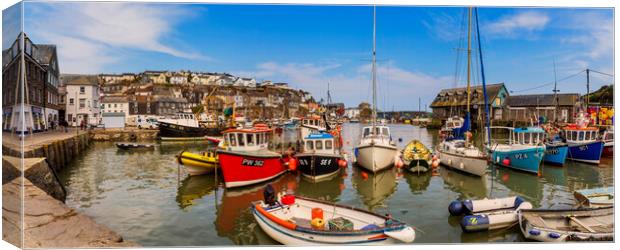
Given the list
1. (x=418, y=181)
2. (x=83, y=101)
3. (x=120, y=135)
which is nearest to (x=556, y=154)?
(x=418, y=181)

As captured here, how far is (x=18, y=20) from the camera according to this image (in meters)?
8.45

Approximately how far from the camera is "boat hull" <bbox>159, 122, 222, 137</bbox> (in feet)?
136

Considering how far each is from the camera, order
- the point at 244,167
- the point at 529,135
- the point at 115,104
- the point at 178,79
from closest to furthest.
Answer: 1. the point at 244,167
2. the point at 529,135
3. the point at 115,104
4. the point at 178,79

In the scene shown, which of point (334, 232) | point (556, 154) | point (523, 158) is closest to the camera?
point (334, 232)

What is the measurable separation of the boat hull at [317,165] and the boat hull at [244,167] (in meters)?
1.37

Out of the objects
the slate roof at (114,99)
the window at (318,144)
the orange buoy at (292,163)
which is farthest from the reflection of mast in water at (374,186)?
the slate roof at (114,99)

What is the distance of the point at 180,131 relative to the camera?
1639 inches

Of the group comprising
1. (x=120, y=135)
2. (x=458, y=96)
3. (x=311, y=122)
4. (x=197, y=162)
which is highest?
(x=458, y=96)

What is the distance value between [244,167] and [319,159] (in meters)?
3.24

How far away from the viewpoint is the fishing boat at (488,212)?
986 cm

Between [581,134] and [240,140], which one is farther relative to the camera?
[581,134]

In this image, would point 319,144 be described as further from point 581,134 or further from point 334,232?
point 581,134

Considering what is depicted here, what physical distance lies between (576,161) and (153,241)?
22.9m

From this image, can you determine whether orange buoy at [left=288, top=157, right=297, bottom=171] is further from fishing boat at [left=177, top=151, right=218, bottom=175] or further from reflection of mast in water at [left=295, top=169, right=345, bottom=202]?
fishing boat at [left=177, top=151, right=218, bottom=175]
